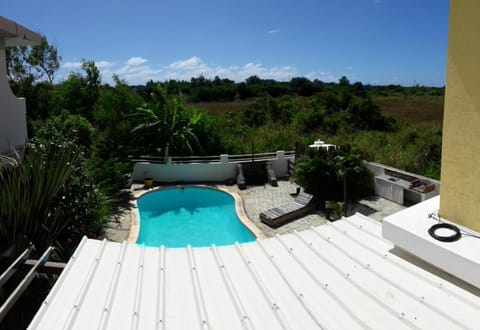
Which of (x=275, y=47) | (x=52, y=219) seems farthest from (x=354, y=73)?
(x=52, y=219)

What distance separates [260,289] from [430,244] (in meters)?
1.53

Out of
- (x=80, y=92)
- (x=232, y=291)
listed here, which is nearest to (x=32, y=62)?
(x=80, y=92)

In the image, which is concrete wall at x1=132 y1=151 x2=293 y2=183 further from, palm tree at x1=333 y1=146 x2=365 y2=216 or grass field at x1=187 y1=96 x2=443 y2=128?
grass field at x1=187 y1=96 x2=443 y2=128

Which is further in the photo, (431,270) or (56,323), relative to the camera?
(431,270)

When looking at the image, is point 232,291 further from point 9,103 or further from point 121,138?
point 121,138

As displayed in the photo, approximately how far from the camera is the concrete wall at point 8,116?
26.1 feet

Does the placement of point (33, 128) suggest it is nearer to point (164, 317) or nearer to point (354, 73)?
point (164, 317)

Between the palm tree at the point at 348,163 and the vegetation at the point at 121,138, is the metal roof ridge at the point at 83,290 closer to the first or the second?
the vegetation at the point at 121,138

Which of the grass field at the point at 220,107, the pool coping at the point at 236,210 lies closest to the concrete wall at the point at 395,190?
the pool coping at the point at 236,210

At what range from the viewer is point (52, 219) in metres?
6.62

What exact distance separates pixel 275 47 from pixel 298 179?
2722cm

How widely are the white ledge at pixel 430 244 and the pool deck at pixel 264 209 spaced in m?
7.35

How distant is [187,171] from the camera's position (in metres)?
16.3

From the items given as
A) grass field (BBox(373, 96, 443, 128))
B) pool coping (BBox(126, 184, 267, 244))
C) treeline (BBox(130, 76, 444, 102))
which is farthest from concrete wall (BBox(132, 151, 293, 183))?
treeline (BBox(130, 76, 444, 102))
